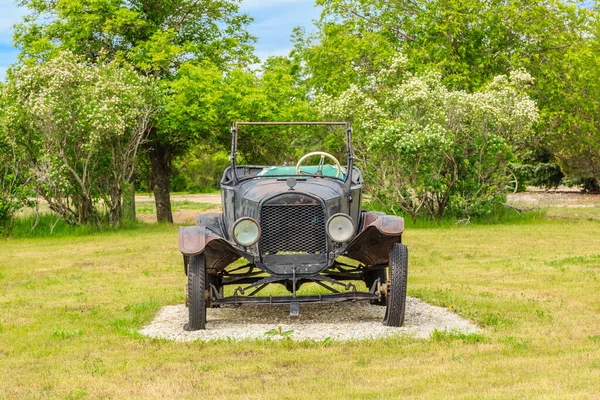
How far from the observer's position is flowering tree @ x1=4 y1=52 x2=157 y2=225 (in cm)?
2012

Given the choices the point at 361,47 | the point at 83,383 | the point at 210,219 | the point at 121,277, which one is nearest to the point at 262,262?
the point at 210,219

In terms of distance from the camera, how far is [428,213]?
22859 millimetres

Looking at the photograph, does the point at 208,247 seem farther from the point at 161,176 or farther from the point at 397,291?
the point at 161,176

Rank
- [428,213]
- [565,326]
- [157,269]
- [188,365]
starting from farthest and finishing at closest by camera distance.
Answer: [428,213], [157,269], [565,326], [188,365]

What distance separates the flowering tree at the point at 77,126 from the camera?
792 inches

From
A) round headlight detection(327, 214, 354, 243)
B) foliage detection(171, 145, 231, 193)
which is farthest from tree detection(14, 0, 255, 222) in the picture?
foliage detection(171, 145, 231, 193)

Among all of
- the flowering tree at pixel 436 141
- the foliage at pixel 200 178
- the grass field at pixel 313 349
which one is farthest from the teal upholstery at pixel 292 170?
the foliage at pixel 200 178

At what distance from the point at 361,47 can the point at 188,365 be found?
2531 cm

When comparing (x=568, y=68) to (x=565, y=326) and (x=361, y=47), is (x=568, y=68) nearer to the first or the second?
(x=361, y=47)

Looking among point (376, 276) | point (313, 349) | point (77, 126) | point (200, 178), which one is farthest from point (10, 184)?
point (200, 178)

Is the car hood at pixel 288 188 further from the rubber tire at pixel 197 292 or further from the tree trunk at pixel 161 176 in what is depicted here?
the tree trunk at pixel 161 176

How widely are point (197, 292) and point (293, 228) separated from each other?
44.8 inches

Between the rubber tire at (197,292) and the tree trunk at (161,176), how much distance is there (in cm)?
1742

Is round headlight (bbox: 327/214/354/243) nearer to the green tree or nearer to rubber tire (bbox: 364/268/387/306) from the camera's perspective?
rubber tire (bbox: 364/268/387/306)
